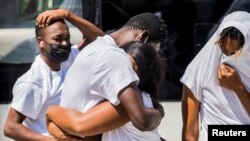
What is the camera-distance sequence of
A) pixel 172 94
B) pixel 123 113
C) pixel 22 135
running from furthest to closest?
pixel 172 94
pixel 22 135
pixel 123 113

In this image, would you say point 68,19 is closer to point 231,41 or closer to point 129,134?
point 231,41

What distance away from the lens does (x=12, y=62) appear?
4.33 m

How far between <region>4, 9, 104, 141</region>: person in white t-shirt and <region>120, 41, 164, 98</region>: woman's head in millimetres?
728

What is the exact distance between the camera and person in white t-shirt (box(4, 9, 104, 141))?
3.17 meters

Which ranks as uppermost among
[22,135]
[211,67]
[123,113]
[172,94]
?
[123,113]

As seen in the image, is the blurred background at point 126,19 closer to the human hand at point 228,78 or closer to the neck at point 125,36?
the human hand at point 228,78

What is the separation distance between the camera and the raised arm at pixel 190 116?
3250 millimetres

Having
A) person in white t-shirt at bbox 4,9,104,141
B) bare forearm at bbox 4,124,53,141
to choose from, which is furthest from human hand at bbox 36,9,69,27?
bare forearm at bbox 4,124,53,141

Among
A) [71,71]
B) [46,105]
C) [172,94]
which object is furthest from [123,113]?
[172,94]

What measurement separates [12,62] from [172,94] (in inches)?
43.4

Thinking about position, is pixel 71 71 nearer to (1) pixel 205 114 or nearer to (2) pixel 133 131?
(2) pixel 133 131

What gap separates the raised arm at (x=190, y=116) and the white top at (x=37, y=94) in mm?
650

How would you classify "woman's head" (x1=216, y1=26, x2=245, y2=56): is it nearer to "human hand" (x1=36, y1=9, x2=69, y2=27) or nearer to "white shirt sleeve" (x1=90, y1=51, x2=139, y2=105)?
"human hand" (x1=36, y1=9, x2=69, y2=27)

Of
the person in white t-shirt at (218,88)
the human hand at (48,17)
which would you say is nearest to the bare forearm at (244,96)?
the person in white t-shirt at (218,88)
